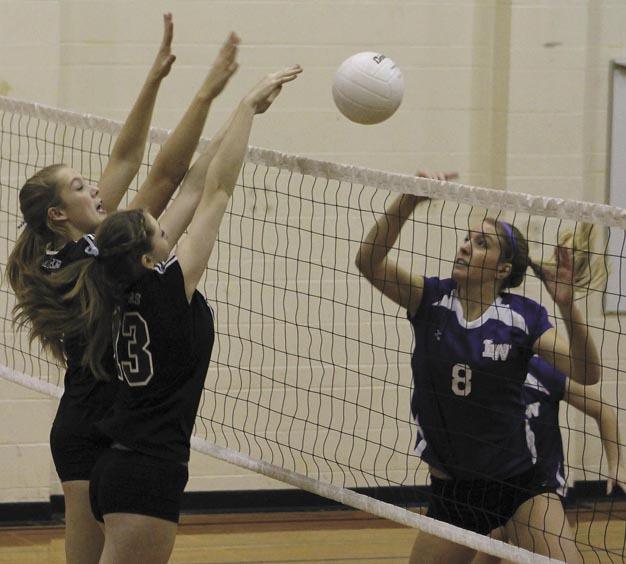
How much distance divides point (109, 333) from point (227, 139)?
2.25 feet

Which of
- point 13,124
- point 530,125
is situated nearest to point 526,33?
point 530,125

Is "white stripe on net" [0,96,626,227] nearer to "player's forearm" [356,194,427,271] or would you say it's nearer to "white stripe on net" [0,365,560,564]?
"player's forearm" [356,194,427,271]

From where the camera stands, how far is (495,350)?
405cm

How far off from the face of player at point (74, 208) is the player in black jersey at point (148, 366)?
1.47 ft

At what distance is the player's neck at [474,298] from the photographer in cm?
415

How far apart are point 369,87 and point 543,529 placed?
63.8 inches

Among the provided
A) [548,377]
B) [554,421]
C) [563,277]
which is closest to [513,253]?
[563,277]

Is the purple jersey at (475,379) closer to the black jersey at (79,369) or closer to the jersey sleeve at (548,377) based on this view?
the jersey sleeve at (548,377)

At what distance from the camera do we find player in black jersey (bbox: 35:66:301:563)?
3.31 metres

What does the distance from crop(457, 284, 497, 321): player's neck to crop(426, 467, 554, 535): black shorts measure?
1.91ft

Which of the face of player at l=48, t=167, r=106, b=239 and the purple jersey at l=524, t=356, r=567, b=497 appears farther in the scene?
the purple jersey at l=524, t=356, r=567, b=497

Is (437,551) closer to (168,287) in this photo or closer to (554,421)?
(554,421)

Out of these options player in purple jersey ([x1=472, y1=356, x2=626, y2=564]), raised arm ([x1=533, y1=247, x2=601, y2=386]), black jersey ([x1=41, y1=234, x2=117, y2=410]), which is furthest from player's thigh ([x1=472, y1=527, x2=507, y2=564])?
black jersey ([x1=41, y1=234, x2=117, y2=410])

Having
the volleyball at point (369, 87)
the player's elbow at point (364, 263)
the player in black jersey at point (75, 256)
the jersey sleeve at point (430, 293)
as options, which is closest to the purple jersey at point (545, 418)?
the jersey sleeve at point (430, 293)
